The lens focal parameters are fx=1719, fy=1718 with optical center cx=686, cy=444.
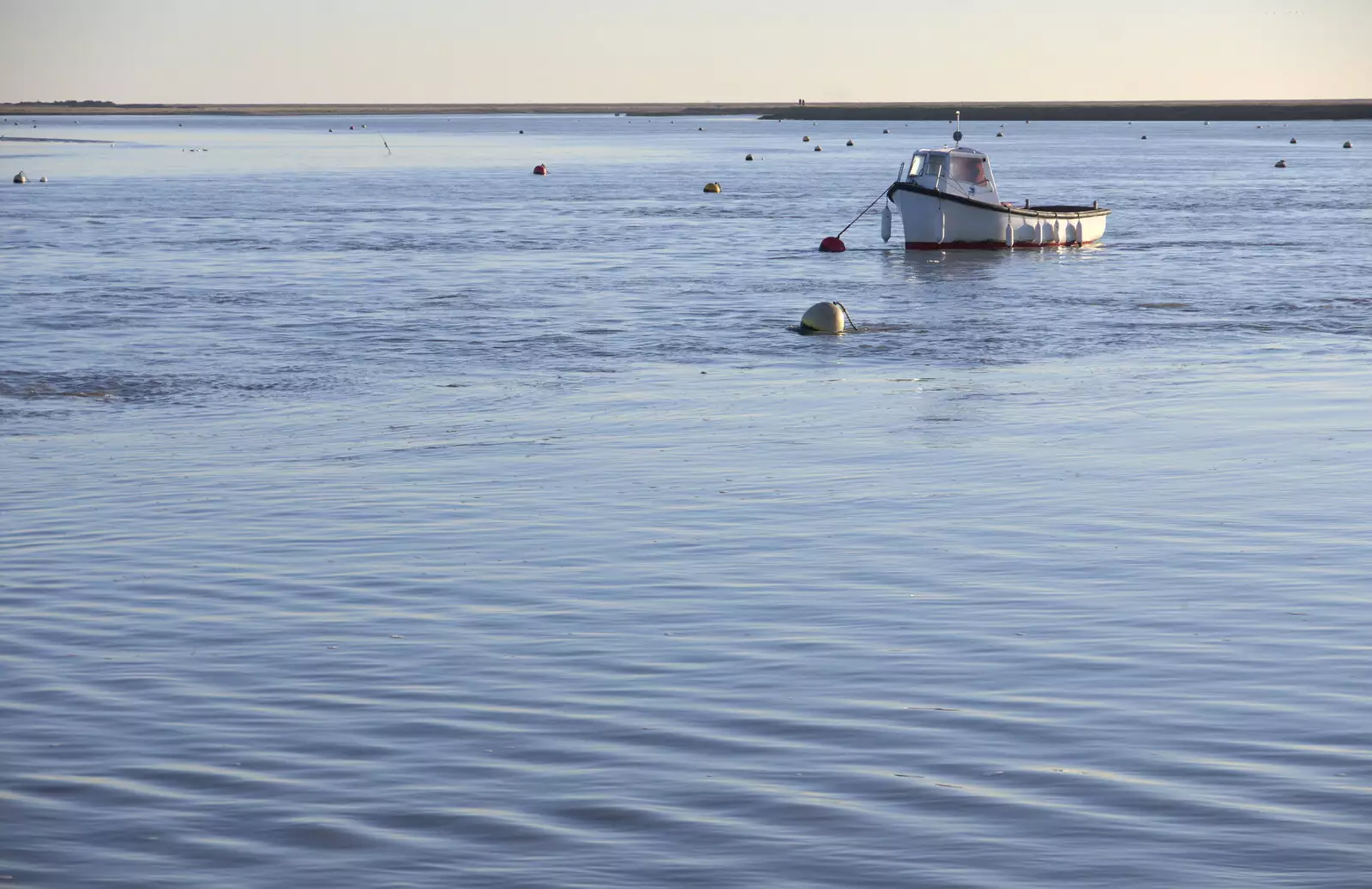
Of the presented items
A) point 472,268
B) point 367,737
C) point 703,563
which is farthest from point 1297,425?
point 472,268

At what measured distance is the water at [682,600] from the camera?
7109 millimetres

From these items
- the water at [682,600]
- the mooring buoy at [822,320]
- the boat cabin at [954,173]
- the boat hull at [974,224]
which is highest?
the boat cabin at [954,173]

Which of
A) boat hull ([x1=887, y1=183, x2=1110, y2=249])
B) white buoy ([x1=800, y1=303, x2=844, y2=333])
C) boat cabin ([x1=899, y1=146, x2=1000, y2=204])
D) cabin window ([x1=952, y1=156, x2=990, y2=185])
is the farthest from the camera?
cabin window ([x1=952, y1=156, x2=990, y2=185])

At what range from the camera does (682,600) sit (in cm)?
1091

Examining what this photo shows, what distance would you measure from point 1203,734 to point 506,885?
3598 mm

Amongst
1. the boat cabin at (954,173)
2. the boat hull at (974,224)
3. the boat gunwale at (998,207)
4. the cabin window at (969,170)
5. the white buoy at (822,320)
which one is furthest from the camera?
the cabin window at (969,170)

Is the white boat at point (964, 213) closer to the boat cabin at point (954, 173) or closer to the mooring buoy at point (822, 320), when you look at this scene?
the boat cabin at point (954, 173)

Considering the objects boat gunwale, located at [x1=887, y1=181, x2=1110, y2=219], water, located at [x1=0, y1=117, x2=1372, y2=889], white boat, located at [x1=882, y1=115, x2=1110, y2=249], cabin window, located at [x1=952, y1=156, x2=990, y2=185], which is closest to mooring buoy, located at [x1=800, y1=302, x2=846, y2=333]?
water, located at [x1=0, y1=117, x2=1372, y2=889]

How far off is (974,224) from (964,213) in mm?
448

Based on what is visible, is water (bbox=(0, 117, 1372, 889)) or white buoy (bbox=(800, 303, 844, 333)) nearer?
water (bbox=(0, 117, 1372, 889))

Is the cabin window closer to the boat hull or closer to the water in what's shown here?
the boat hull

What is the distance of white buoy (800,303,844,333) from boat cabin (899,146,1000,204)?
1958cm

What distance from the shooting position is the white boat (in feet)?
148

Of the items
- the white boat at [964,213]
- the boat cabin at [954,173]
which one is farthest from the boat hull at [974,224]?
the boat cabin at [954,173]
